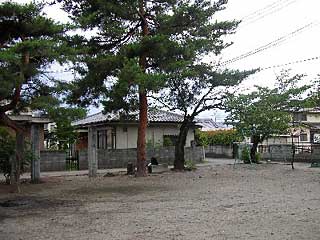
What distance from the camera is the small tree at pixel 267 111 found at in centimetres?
2478

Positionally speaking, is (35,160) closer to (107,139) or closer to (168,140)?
(107,139)

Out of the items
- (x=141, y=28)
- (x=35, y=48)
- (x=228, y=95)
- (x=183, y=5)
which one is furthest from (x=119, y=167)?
(x=35, y=48)

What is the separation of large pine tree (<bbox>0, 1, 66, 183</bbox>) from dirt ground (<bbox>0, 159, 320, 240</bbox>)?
3.11 metres

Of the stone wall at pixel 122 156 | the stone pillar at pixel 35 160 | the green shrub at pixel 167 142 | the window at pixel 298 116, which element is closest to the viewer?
the stone pillar at pixel 35 160

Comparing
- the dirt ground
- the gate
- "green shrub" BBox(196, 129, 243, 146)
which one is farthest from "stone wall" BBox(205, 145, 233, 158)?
the dirt ground

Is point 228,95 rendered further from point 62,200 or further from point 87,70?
point 62,200

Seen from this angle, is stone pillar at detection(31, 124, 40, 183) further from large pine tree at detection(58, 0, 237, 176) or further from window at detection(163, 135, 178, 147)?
window at detection(163, 135, 178, 147)

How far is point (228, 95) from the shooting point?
73.6ft

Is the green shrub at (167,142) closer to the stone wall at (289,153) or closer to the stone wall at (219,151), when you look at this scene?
the stone wall at (289,153)

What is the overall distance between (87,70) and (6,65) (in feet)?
21.2

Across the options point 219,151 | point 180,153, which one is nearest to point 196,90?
point 180,153

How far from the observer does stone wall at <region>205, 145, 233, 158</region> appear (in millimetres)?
38000

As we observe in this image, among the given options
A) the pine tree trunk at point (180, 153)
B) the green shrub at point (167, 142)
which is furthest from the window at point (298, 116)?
the pine tree trunk at point (180, 153)

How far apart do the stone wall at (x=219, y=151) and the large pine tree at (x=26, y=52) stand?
26.3 m
